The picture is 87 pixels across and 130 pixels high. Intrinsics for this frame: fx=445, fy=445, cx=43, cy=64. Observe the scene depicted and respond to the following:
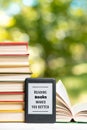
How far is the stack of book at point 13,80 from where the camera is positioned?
1340 mm

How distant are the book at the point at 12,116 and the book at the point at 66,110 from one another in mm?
115

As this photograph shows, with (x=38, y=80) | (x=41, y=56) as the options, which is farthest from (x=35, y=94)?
(x=41, y=56)

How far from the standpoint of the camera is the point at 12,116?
1.34m

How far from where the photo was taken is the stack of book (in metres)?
1.34

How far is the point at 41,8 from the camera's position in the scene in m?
6.29

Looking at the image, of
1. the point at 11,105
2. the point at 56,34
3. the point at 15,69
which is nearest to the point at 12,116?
the point at 11,105

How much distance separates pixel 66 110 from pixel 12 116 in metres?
0.17

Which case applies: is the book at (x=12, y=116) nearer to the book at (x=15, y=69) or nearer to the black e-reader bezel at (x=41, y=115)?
the black e-reader bezel at (x=41, y=115)

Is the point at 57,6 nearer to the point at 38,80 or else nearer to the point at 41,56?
the point at 41,56

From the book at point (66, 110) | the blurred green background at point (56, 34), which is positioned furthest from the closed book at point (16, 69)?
the blurred green background at point (56, 34)
